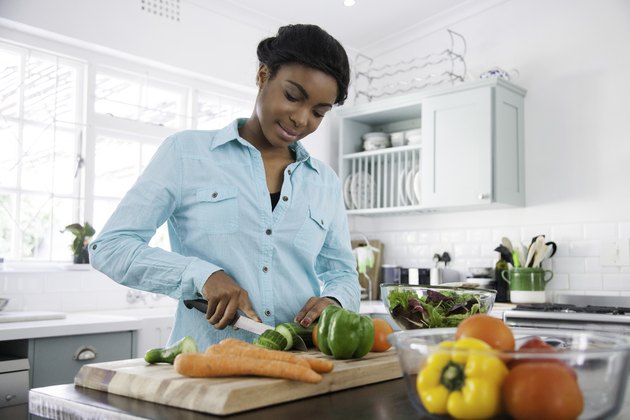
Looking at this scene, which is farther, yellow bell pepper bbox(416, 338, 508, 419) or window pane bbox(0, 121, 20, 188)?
window pane bbox(0, 121, 20, 188)

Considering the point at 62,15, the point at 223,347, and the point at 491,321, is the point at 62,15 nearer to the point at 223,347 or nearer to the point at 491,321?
the point at 223,347

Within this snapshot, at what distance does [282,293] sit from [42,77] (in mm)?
2551

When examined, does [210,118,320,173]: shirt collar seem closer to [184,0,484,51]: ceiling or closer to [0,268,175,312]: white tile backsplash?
[0,268,175,312]: white tile backsplash

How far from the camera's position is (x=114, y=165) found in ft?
12.1

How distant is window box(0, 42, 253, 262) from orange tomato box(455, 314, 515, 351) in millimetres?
3028

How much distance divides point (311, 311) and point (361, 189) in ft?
10.6

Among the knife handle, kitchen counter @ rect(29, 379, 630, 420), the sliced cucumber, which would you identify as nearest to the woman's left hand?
the sliced cucumber

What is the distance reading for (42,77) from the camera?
3393mm

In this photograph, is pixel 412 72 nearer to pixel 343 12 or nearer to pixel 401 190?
pixel 343 12

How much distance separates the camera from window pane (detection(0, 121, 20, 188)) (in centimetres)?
321

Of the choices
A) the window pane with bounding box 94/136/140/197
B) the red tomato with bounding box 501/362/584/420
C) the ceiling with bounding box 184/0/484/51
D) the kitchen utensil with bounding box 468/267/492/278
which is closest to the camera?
the red tomato with bounding box 501/362/584/420

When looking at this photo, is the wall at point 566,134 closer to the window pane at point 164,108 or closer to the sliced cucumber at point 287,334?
the window pane at point 164,108

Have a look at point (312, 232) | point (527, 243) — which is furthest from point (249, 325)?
point (527, 243)

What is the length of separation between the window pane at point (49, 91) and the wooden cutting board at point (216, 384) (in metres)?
2.65
